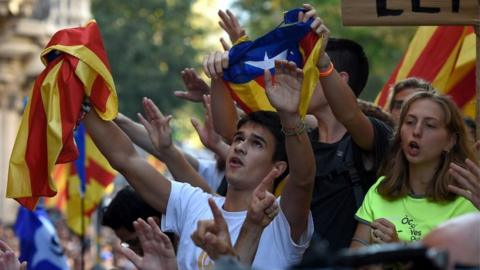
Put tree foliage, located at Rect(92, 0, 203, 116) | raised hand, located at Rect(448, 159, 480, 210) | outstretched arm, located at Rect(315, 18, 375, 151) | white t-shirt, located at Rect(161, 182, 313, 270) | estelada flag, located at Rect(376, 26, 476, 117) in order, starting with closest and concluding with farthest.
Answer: raised hand, located at Rect(448, 159, 480, 210) → white t-shirt, located at Rect(161, 182, 313, 270) → outstretched arm, located at Rect(315, 18, 375, 151) → estelada flag, located at Rect(376, 26, 476, 117) → tree foliage, located at Rect(92, 0, 203, 116)

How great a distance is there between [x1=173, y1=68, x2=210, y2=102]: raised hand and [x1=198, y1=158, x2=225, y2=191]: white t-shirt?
1.29 metres

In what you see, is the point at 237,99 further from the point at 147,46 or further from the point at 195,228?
the point at 147,46

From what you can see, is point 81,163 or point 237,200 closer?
point 237,200

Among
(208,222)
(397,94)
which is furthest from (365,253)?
(397,94)

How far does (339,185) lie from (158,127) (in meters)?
0.96

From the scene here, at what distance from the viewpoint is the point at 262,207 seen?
17.3 feet

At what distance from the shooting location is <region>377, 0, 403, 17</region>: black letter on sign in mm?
6527

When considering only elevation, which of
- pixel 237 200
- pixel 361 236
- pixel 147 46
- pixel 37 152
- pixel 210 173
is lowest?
pixel 147 46

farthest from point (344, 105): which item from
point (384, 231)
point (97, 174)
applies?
point (97, 174)

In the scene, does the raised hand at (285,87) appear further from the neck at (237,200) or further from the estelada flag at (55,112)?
the estelada flag at (55,112)

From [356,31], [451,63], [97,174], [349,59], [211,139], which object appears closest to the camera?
[349,59]

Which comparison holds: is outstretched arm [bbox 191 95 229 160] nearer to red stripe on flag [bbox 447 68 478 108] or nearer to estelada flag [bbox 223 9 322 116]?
estelada flag [bbox 223 9 322 116]

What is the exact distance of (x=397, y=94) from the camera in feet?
26.2

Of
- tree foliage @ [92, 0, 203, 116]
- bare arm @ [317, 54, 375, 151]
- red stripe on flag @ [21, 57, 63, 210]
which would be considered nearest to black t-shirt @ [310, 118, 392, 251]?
bare arm @ [317, 54, 375, 151]
